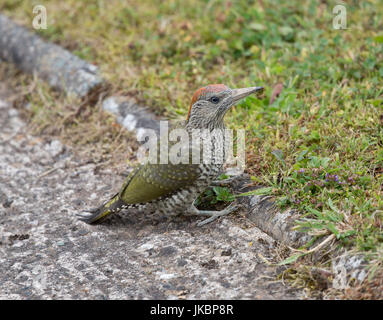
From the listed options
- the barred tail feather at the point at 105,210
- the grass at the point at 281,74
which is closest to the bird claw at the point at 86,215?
the barred tail feather at the point at 105,210

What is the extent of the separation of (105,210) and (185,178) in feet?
2.51

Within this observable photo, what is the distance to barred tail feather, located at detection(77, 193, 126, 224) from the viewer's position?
4.05 meters

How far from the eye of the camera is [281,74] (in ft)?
17.1

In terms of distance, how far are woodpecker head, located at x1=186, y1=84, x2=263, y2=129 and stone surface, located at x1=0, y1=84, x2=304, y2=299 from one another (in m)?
0.80

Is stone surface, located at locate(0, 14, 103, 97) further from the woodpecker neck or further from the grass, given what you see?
the woodpecker neck

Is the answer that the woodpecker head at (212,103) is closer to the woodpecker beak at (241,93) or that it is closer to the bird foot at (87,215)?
the woodpecker beak at (241,93)

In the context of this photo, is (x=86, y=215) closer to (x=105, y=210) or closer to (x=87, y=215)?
(x=87, y=215)

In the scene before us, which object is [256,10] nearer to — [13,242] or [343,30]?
[343,30]

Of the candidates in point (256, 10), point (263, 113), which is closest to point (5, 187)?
point (263, 113)

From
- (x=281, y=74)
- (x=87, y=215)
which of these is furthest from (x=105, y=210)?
(x=281, y=74)

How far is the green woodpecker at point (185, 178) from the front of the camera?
12.6 ft

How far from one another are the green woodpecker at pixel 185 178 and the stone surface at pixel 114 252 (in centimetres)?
16

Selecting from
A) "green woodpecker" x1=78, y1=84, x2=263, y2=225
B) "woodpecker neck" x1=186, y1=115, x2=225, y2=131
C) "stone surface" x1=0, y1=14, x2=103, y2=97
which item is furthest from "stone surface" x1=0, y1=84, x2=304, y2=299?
"stone surface" x1=0, y1=14, x2=103, y2=97

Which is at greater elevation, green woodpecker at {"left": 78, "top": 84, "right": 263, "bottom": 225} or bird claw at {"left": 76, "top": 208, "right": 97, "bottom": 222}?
green woodpecker at {"left": 78, "top": 84, "right": 263, "bottom": 225}
